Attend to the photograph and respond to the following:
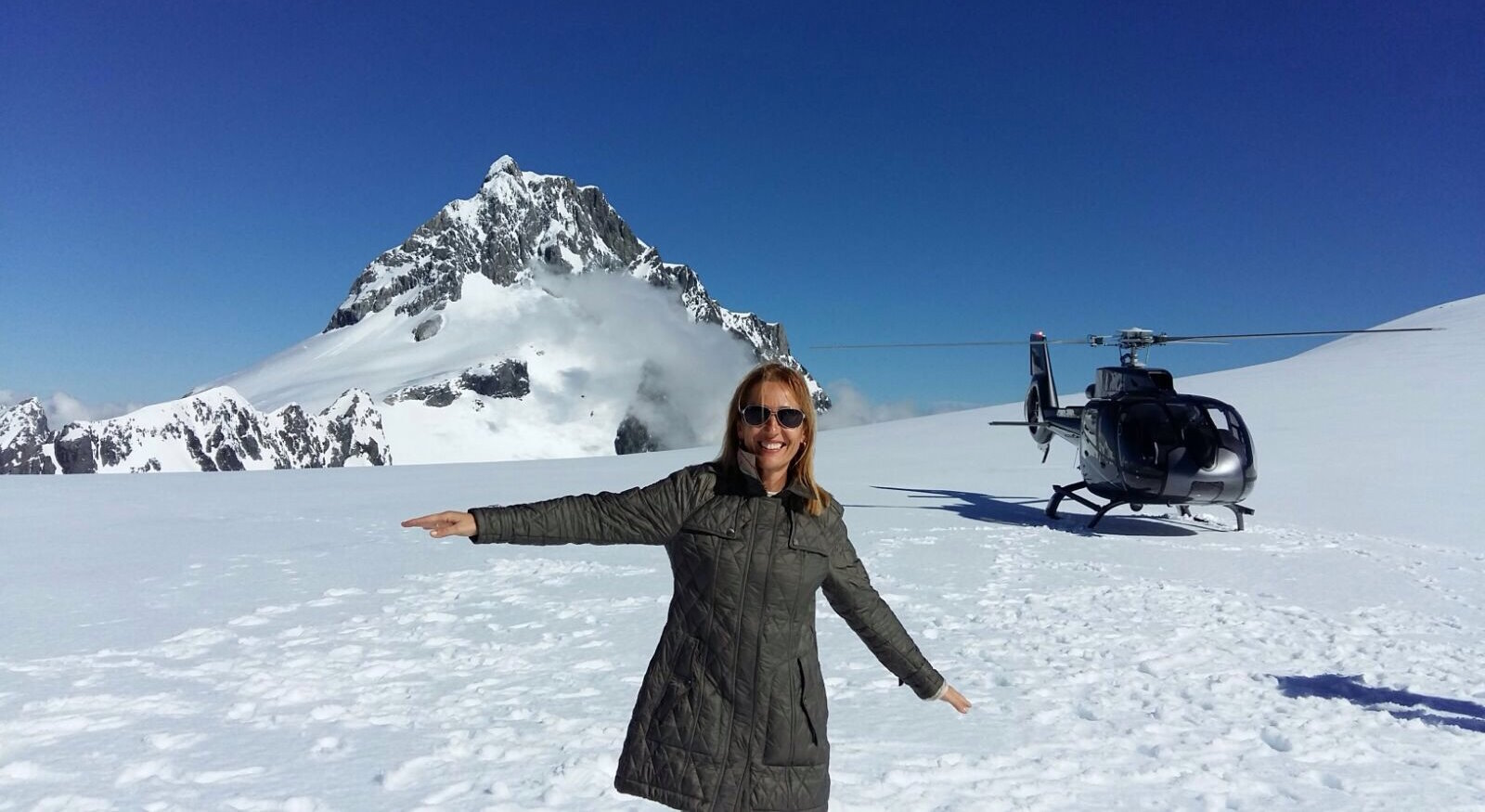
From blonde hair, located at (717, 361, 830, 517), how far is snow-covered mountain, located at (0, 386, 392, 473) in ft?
391

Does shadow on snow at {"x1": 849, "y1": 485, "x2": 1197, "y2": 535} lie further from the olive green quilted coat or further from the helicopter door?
the olive green quilted coat

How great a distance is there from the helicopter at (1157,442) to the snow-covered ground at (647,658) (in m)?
0.76

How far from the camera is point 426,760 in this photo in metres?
4.20

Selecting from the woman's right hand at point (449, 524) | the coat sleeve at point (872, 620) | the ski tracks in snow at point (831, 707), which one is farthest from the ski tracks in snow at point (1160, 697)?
the woman's right hand at point (449, 524)

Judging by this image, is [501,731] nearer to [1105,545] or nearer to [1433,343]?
[1105,545]

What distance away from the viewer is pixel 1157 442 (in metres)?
11.2

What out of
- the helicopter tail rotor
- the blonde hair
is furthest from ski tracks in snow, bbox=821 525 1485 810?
the helicopter tail rotor

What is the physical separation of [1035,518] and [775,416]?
1199cm

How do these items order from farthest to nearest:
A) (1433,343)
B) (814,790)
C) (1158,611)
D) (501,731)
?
(1433,343) → (1158,611) → (501,731) → (814,790)

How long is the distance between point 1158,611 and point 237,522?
12441mm

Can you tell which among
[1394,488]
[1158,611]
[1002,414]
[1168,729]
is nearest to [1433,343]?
[1002,414]

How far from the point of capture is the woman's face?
8.23 ft

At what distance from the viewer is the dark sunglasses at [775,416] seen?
250cm

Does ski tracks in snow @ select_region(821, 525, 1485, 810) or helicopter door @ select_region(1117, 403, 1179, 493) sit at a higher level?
helicopter door @ select_region(1117, 403, 1179, 493)
